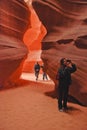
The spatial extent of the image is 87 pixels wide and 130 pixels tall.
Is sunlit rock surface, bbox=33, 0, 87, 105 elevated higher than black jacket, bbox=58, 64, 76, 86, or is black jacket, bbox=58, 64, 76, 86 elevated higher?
sunlit rock surface, bbox=33, 0, 87, 105

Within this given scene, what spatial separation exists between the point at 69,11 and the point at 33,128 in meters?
4.85

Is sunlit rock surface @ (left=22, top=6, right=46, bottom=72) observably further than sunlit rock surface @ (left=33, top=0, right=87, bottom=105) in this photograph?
Yes

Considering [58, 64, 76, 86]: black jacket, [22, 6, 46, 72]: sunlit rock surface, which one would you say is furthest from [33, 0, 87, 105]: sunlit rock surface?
[22, 6, 46, 72]: sunlit rock surface

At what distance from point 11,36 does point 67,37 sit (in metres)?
3.74

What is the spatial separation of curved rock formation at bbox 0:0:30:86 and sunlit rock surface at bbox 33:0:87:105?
1.80 m

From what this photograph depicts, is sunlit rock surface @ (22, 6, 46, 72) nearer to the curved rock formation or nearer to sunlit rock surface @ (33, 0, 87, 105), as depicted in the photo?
the curved rock formation

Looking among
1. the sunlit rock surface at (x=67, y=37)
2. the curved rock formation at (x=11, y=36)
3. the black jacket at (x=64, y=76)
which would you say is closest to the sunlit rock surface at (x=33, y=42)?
the curved rock formation at (x=11, y=36)

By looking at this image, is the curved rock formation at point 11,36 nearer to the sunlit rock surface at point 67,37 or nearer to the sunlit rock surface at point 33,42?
the sunlit rock surface at point 67,37

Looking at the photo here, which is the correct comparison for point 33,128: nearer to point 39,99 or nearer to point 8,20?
point 39,99

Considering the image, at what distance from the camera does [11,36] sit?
1112 centimetres

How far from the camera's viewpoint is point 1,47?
1006 centimetres

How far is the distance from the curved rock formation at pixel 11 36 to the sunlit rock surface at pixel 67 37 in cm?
180

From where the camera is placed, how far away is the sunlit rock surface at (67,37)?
727 centimetres

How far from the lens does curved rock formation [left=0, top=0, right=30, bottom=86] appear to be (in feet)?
33.6
